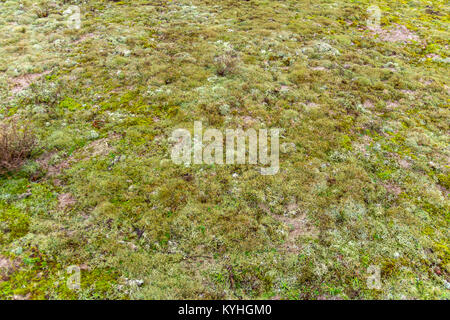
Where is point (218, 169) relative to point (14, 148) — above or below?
below

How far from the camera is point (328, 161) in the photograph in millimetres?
10797

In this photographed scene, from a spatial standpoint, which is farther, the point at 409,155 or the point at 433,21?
the point at 433,21

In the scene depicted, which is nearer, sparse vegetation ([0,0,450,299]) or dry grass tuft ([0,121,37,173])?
sparse vegetation ([0,0,450,299])

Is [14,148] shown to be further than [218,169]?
No

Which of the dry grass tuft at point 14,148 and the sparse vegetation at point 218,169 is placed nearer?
the sparse vegetation at point 218,169

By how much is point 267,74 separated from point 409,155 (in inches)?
347

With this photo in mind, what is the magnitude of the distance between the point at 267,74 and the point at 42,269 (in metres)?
14.3

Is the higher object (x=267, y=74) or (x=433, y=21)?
(x=433, y=21)

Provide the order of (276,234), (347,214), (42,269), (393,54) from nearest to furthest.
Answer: (42,269) < (276,234) < (347,214) < (393,54)

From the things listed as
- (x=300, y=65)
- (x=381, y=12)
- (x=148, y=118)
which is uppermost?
(x=381, y=12)
